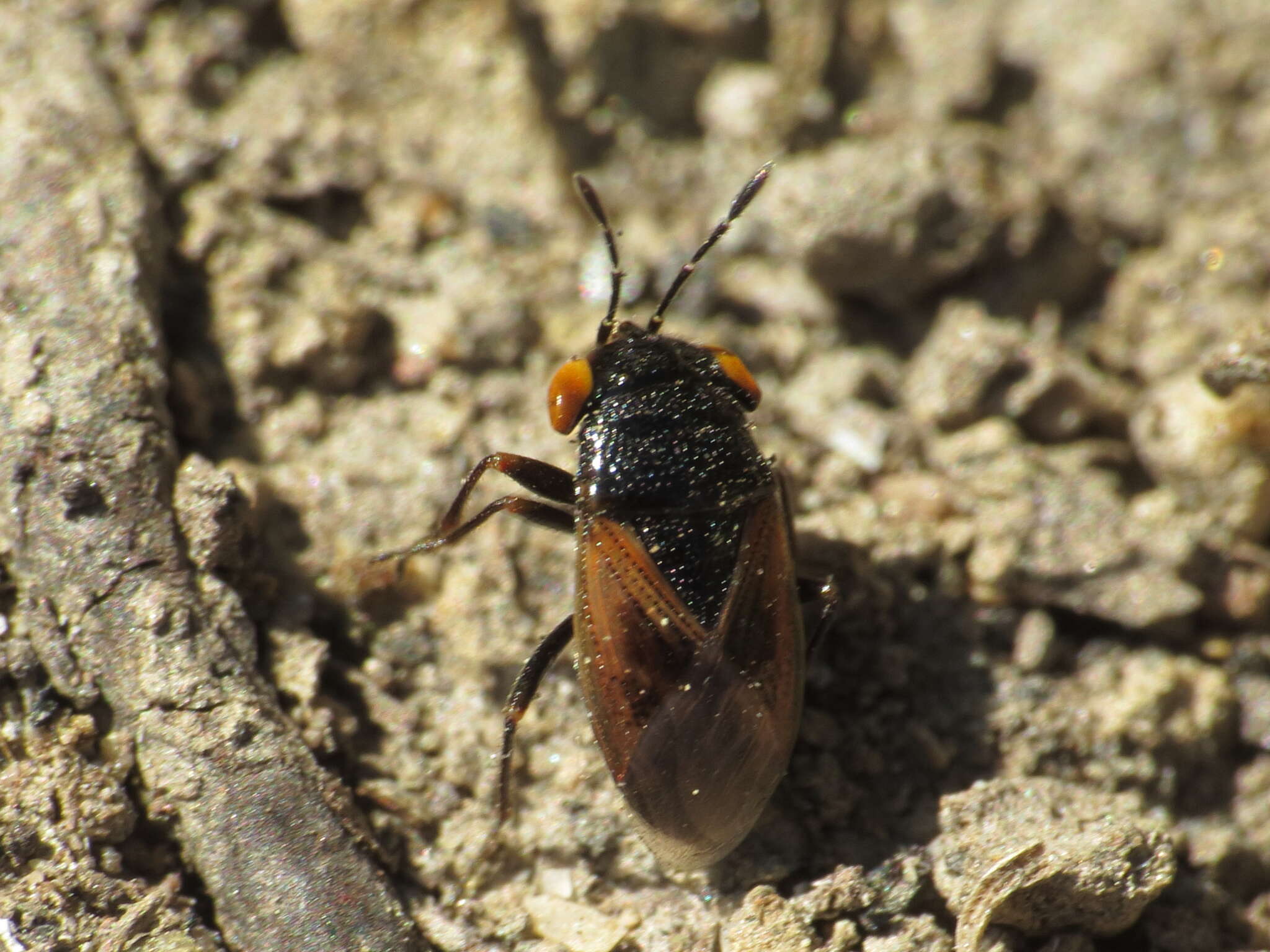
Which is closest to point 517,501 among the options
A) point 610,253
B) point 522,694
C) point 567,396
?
point 567,396

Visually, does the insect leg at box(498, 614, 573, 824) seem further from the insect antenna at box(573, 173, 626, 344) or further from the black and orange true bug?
the insect antenna at box(573, 173, 626, 344)

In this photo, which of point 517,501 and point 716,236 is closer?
point 517,501

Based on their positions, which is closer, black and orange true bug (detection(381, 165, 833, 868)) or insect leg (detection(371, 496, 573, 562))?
black and orange true bug (detection(381, 165, 833, 868))

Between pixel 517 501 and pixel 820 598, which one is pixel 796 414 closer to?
pixel 820 598

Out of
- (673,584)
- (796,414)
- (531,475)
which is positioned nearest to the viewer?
(673,584)

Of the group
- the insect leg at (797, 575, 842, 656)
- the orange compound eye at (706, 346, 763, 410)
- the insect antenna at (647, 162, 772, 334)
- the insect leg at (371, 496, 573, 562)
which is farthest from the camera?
the insect antenna at (647, 162, 772, 334)

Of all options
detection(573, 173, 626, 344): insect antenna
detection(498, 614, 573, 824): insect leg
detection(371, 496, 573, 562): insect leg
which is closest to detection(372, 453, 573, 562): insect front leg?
detection(371, 496, 573, 562): insect leg
